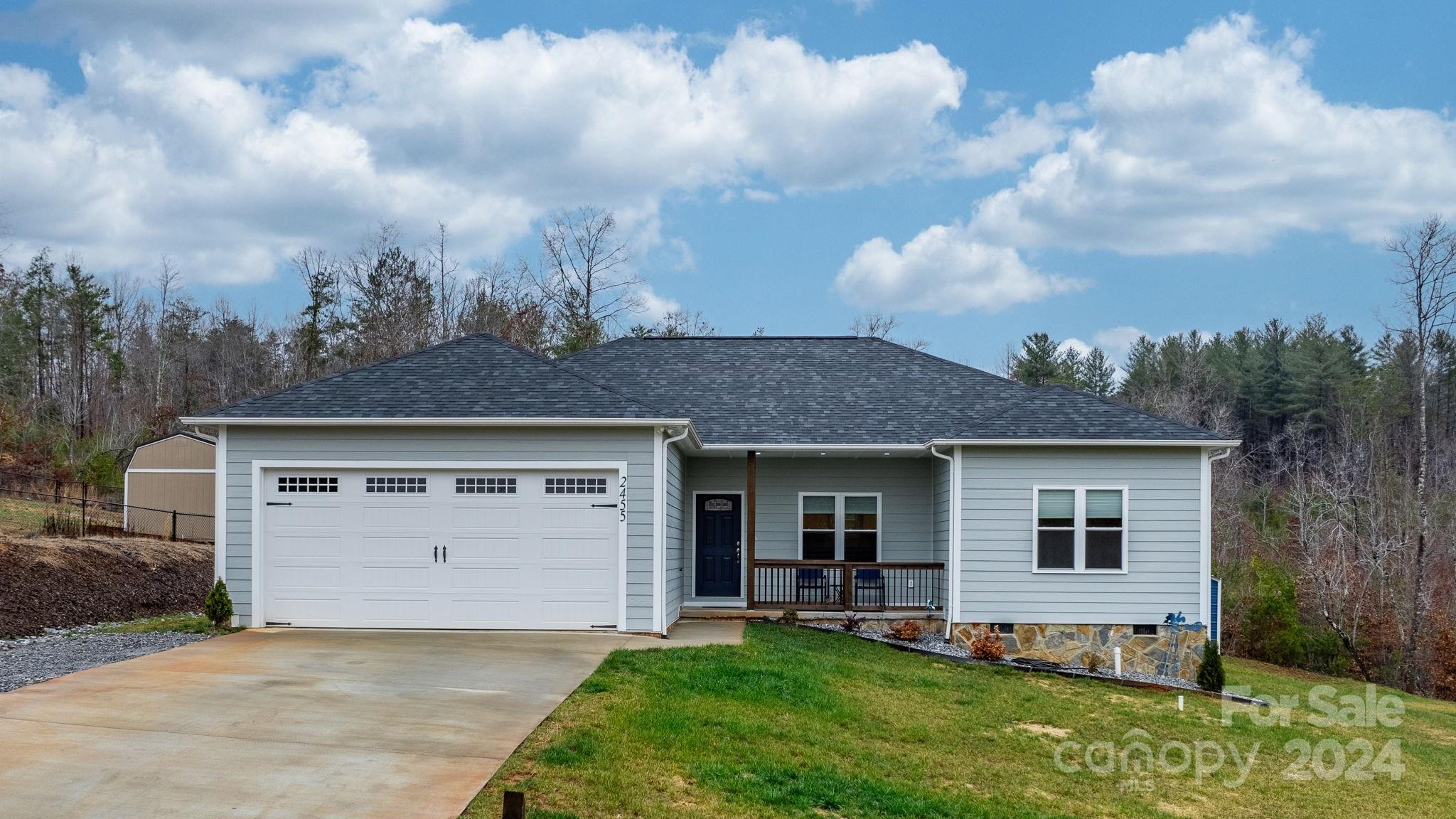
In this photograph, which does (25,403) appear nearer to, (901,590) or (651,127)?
(651,127)

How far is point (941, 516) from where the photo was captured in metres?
17.2

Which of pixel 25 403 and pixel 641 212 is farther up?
pixel 641 212

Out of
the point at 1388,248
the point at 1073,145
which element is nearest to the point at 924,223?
the point at 1073,145

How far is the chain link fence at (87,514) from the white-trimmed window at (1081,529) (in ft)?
57.7

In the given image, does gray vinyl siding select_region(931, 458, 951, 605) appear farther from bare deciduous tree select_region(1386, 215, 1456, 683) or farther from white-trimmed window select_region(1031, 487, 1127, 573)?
bare deciduous tree select_region(1386, 215, 1456, 683)

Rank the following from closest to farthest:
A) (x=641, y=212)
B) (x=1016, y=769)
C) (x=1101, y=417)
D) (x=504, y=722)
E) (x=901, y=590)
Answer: (x=504, y=722), (x=1016, y=769), (x=1101, y=417), (x=901, y=590), (x=641, y=212)

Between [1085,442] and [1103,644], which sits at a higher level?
[1085,442]

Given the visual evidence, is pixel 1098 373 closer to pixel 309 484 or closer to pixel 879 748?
pixel 309 484

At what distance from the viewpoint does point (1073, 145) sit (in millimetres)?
26406

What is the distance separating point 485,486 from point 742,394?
6.53m

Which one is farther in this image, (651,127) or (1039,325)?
(1039,325)

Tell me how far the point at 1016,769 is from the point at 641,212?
1177 inches

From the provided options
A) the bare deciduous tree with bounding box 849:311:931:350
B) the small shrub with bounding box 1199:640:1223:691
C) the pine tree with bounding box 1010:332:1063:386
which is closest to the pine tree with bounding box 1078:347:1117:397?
the pine tree with bounding box 1010:332:1063:386

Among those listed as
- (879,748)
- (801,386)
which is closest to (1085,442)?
(801,386)
